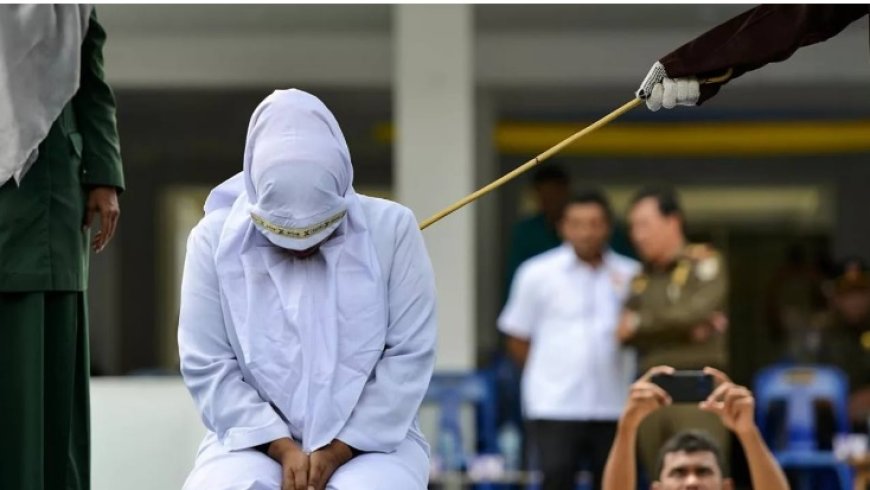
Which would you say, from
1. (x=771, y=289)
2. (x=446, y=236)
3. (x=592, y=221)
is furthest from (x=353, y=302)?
(x=771, y=289)

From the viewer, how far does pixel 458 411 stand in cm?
834

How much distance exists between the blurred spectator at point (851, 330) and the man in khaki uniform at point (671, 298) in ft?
7.59

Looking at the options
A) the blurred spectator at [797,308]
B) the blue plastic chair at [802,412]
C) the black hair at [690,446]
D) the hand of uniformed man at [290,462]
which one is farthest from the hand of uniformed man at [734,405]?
the blurred spectator at [797,308]

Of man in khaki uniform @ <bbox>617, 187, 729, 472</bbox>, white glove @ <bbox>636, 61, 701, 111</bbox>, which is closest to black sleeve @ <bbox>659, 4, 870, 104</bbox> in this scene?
white glove @ <bbox>636, 61, 701, 111</bbox>

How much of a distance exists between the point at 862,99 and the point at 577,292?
486 centimetres

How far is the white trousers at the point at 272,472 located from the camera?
135 inches

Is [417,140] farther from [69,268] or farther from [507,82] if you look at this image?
[69,268]

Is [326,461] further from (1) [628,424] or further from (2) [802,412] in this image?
(2) [802,412]

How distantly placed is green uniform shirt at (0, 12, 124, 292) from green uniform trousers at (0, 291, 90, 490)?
63mm

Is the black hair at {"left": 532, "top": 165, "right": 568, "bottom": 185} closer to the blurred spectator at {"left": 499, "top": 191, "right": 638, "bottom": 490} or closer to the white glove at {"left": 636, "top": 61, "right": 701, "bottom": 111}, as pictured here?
the blurred spectator at {"left": 499, "top": 191, "right": 638, "bottom": 490}

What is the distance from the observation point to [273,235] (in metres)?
3.56

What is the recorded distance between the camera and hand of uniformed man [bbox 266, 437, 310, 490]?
346 centimetres

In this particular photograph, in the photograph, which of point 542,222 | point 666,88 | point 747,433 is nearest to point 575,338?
point 542,222

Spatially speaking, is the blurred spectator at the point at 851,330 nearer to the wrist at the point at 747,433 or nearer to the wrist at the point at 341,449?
the wrist at the point at 747,433
